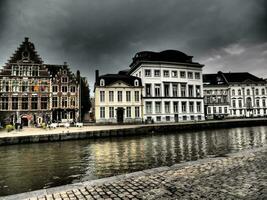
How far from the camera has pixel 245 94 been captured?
70.2 meters

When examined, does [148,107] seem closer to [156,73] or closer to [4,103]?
[156,73]

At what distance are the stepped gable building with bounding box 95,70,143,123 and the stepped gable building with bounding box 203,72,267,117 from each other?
3457cm

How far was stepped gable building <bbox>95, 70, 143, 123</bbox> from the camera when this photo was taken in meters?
41.6

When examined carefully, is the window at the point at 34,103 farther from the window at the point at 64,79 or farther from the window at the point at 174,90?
the window at the point at 174,90

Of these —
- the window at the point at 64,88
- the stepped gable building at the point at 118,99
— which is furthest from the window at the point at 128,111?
the window at the point at 64,88

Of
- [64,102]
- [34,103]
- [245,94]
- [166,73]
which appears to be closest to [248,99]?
[245,94]

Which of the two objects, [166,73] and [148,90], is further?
[166,73]

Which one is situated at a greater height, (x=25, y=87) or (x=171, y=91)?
(x=25, y=87)

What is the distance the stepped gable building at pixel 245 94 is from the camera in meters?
69.0

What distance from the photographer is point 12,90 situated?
137ft

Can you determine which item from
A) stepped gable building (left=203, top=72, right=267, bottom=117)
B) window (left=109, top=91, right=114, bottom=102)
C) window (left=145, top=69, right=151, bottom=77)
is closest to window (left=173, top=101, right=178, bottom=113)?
window (left=145, top=69, right=151, bottom=77)

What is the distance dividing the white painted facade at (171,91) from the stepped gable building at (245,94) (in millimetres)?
20231

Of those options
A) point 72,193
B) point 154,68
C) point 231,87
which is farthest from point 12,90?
point 231,87

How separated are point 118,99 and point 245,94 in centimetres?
5249
